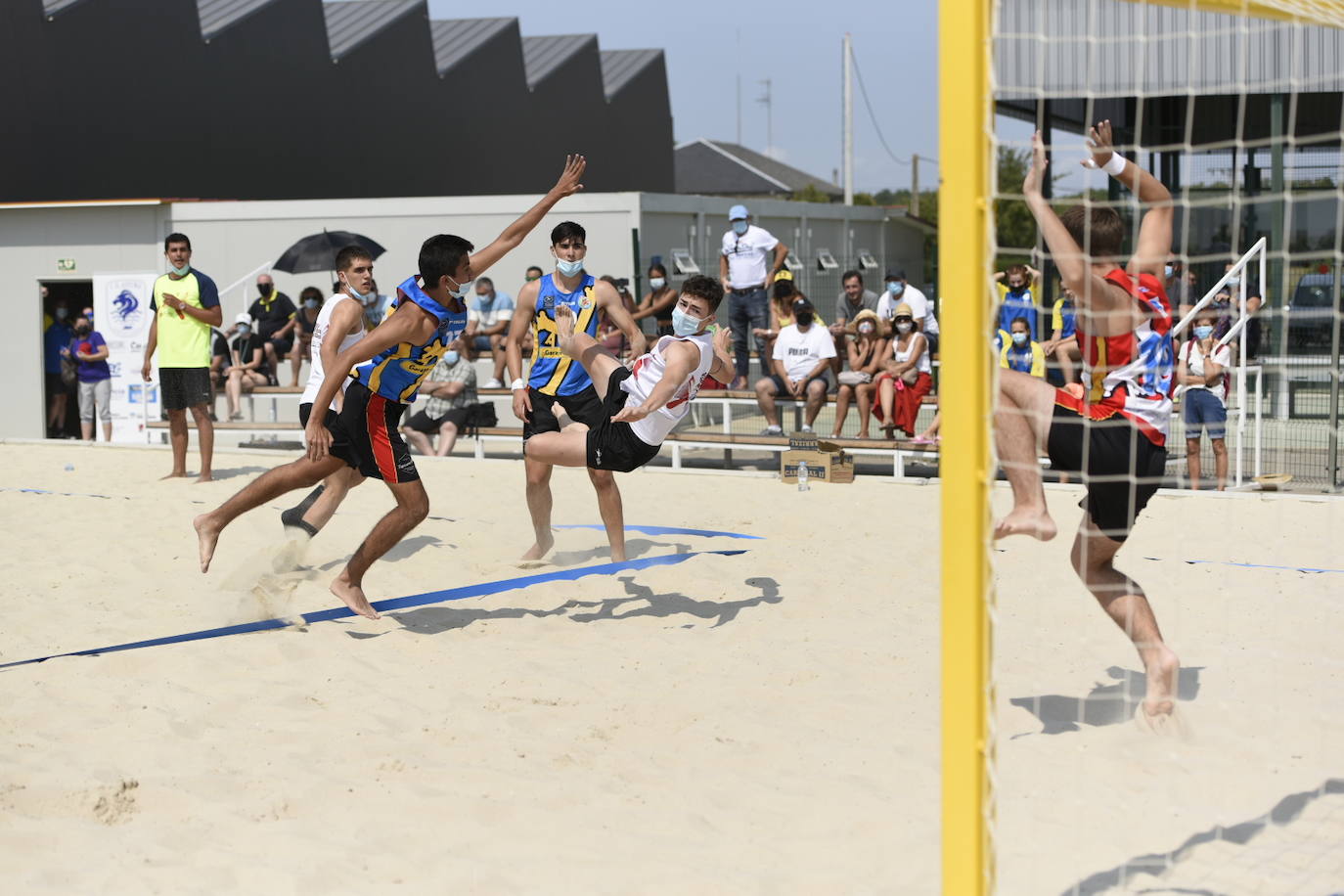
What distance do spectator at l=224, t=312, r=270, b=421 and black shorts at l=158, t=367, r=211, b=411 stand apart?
3.92 metres

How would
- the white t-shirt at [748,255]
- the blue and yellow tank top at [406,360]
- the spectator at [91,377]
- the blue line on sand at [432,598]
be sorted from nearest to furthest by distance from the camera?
the blue line on sand at [432,598] < the blue and yellow tank top at [406,360] < the white t-shirt at [748,255] < the spectator at [91,377]

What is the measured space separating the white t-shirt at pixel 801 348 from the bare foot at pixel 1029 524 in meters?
8.24

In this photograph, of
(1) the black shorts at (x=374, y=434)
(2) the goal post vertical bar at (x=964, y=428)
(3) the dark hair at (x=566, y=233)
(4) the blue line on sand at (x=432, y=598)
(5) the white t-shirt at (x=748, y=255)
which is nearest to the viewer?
(2) the goal post vertical bar at (x=964, y=428)

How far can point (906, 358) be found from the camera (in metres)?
12.0

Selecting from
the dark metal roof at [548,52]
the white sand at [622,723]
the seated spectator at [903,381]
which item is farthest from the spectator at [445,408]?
the dark metal roof at [548,52]

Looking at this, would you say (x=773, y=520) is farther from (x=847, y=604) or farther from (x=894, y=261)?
(x=894, y=261)

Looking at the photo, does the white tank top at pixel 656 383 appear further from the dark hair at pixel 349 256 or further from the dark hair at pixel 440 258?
the dark hair at pixel 349 256

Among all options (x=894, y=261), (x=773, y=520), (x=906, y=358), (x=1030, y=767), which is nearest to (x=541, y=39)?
(x=894, y=261)

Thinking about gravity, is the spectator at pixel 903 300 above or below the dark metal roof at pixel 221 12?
below

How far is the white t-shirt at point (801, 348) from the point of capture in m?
12.3

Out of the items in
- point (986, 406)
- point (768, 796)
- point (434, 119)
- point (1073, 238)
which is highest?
point (434, 119)

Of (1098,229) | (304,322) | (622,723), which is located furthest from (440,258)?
(304,322)

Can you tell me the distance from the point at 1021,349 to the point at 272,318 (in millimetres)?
8664

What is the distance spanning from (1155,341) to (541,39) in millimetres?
29821
